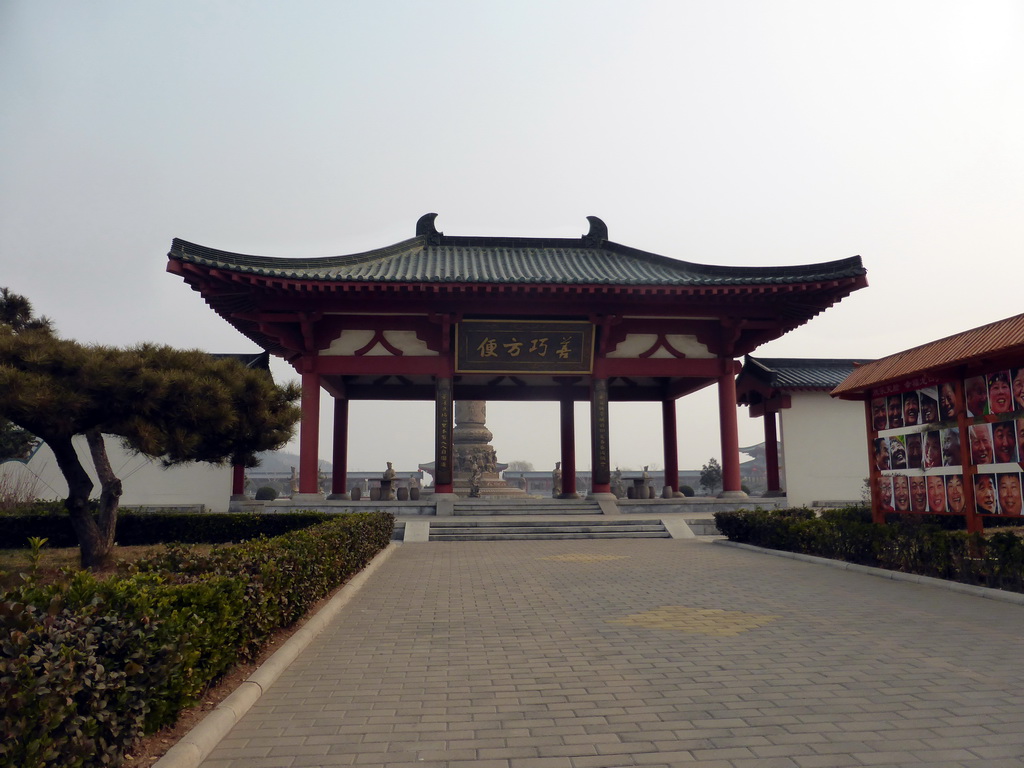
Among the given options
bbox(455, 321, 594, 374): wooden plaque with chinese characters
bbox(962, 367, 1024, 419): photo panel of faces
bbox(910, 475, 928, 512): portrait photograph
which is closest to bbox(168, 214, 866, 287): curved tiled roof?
bbox(455, 321, 594, 374): wooden plaque with chinese characters

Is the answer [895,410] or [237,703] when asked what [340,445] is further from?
[237,703]

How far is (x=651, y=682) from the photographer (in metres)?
4.60

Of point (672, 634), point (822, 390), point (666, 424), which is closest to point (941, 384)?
point (672, 634)

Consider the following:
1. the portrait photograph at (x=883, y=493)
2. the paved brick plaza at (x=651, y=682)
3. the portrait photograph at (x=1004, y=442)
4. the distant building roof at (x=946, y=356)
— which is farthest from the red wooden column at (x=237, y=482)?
the portrait photograph at (x=1004, y=442)

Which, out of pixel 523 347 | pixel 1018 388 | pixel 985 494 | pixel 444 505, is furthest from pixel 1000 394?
pixel 444 505

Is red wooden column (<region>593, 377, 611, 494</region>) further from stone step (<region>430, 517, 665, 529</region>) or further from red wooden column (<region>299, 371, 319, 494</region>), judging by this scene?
red wooden column (<region>299, 371, 319, 494</region>)

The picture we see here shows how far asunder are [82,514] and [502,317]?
10.0 metres

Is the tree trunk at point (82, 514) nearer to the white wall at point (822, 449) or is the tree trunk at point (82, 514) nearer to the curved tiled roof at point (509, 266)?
the curved tiled roof at point (509, 266)

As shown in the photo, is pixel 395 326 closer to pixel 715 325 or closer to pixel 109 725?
pixel 715 325

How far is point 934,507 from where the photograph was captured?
9781 mm

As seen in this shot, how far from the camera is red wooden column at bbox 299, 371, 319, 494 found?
1672 cm

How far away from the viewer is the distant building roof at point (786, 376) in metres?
20.9

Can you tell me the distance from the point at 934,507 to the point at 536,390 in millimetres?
14815

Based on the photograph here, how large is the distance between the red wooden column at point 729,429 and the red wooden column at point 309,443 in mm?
10290
